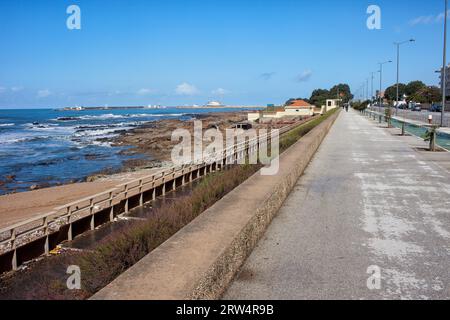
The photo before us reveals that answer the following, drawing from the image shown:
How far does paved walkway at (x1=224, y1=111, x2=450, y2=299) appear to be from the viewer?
5266 millimetres

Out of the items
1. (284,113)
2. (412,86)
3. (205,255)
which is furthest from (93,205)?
(412,86)

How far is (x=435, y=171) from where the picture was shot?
1422cm

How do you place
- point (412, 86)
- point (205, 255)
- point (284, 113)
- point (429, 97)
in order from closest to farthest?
point (205, 255) → point (284, 113) → point (429, 97) → point (412, 86)

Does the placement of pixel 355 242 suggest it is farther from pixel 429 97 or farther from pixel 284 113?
pixel 429 97

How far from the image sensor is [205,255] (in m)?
4.85

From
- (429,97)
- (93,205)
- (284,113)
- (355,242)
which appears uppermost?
(429,97)

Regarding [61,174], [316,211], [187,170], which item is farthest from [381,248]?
[61,174]

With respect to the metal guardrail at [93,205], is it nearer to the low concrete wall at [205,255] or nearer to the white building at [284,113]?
the low concrete wall at [205,255]

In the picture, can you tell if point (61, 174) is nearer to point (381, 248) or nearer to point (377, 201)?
point (377, 201)

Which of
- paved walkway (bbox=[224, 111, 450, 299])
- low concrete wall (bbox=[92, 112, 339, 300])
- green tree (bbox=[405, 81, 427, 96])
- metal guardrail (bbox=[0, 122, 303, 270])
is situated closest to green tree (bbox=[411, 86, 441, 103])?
green tree (bbox=[405, 81, 427, 96])

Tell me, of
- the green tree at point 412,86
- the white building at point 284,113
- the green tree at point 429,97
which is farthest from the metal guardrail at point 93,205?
the green tree at point 412,86

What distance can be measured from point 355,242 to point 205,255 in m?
3.14

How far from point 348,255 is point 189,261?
9.09 feet

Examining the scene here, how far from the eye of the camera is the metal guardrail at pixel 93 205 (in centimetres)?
969
